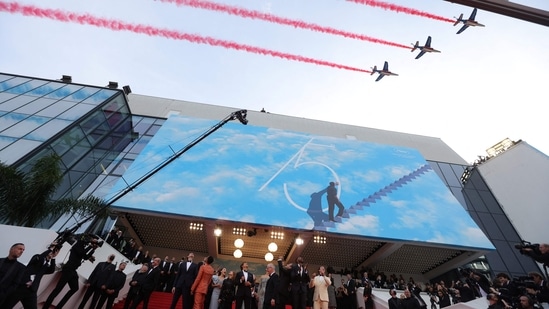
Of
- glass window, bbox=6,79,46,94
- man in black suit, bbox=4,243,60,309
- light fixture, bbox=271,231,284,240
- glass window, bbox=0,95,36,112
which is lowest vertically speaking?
→ man in black suit, bbox=4,243,60,309

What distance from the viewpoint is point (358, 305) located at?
11.2 meters

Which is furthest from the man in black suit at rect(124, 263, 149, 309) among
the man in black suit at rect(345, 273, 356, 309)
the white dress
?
the man in black suit at rect(345, 273, 356, 309)

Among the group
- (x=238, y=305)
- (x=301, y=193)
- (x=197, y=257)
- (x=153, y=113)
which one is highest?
(x=153, y=113)

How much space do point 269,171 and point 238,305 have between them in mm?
9959

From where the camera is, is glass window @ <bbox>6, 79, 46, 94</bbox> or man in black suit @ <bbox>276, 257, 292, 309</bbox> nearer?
man in black suit @ <bbox>276, 257, 292, 309</bbox>

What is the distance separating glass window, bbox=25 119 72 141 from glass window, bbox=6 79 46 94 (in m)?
4.07

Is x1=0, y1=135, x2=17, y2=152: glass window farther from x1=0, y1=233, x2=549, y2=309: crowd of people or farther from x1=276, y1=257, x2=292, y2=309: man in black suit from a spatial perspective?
x1=276, y1=257, x2=292, y2=309: man in black suit

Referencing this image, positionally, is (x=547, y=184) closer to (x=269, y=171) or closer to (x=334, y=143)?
(x=334, y=143)

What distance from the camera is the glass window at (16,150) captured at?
1318 cm

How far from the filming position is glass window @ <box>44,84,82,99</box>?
18411mm

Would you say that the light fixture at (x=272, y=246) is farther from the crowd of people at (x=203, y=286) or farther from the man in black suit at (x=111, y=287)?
the man in black suit at (x=111, y=287)

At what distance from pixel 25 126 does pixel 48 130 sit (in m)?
Answer: 1.06

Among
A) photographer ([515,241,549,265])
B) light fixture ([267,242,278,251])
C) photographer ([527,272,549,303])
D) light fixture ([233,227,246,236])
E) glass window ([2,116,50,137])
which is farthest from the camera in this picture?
light fixture ([267,242,278,251])

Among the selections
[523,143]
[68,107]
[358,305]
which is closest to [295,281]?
[358,305]
